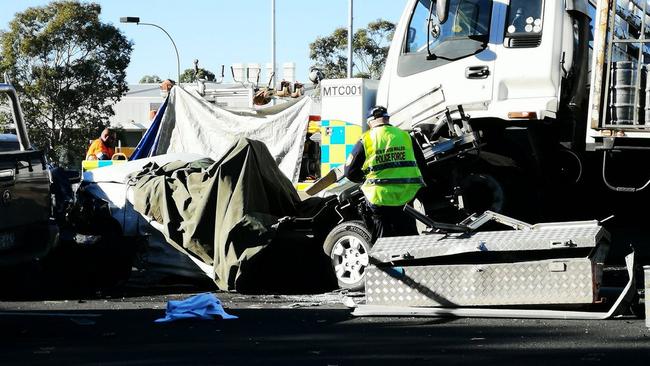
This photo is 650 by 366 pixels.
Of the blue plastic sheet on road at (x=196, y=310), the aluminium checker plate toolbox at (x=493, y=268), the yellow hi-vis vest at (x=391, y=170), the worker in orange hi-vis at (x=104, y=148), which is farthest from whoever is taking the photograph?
the worker in orange hi-vis at (x=104, y=148)

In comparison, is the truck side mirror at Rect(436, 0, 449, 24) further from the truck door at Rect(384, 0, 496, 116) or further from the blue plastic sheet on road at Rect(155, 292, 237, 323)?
the blue plastic sheet on road at Rect(155, 292, 237, 323)

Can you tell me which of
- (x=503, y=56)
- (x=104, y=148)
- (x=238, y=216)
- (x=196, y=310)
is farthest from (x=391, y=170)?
(x=104, y=148)

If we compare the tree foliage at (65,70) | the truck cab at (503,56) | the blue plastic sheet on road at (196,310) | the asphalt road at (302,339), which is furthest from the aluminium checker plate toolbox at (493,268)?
the tree foliage at (65,70)

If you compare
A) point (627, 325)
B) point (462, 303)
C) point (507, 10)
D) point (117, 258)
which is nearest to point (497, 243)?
point (462, 303)

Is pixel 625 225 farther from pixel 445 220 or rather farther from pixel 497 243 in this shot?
pixel 497 243

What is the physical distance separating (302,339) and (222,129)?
8534 millimetres

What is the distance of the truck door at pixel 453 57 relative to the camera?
37.2ft

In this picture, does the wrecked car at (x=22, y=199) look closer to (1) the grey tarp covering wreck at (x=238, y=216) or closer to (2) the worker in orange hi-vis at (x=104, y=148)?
(1) the grey tarp covering wreck at (x=238, y=216)

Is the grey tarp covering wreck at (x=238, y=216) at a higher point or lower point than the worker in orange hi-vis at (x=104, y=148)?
lower

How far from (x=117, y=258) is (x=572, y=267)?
5.38 metres

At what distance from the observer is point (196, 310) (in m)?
9.14

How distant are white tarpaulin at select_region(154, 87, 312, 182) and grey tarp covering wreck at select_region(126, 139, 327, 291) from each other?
3751 mm

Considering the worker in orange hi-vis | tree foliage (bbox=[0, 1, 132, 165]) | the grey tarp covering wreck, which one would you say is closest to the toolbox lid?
the grey tarp covering wreck

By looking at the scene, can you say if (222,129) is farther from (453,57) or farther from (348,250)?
(348,250)
